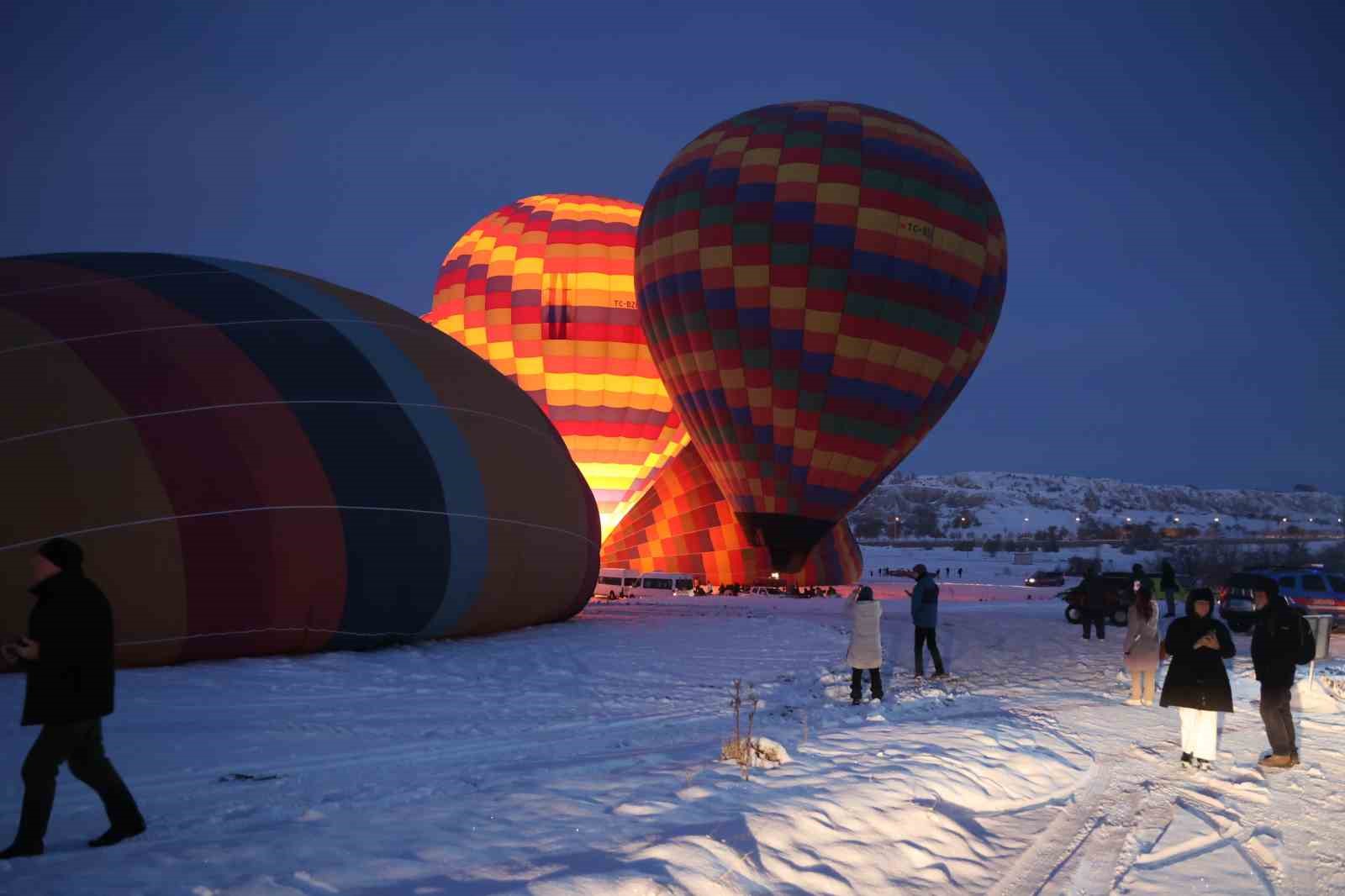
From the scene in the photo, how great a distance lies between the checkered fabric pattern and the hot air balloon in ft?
39.2

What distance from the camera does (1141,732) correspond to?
23.9 feet

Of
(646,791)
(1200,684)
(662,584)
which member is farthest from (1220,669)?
(662,584)

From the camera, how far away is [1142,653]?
877 cm

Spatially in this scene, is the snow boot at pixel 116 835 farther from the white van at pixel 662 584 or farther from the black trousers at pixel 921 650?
the white van at pixel 662 584

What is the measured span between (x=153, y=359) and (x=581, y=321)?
15.5m

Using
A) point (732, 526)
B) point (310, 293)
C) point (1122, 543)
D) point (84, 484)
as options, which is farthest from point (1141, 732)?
point (1122, 543)

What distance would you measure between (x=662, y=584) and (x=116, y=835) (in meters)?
20.8

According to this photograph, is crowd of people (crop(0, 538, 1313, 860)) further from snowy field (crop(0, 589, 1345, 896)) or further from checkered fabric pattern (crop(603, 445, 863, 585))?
checkered fabric pattern (crop(603, 445, 863, 585))

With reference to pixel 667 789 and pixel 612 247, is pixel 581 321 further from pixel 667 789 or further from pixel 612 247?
pixel 667 789

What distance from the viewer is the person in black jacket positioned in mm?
6324

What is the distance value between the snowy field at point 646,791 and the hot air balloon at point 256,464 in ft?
1.97

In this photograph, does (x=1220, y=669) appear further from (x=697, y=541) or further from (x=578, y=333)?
(x=578, y=333)

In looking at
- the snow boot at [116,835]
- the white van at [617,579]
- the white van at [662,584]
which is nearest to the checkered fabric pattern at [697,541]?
the white van at [662,584]

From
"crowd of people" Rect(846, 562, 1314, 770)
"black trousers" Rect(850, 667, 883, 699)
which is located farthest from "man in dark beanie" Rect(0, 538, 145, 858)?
"crowd of people" Rect(846, 562, 1314, 770)
